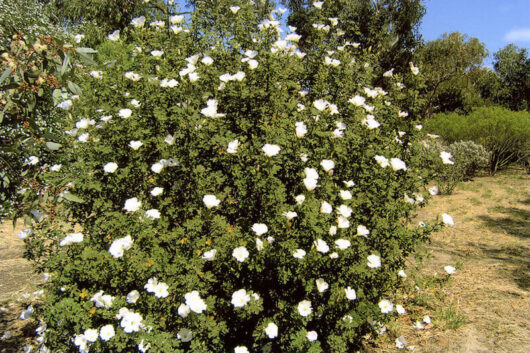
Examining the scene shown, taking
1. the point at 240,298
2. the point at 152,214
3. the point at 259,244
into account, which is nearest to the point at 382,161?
the point at 259,244

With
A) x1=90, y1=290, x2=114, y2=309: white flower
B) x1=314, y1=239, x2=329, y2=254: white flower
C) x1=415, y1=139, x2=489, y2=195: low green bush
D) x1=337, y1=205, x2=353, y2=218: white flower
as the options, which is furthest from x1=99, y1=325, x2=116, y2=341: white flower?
x1=415, y1=139, x2=489, y2=195: low green bush

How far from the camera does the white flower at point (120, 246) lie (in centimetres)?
209

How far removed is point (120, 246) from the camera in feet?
6.93

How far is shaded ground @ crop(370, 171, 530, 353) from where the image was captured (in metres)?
2.86

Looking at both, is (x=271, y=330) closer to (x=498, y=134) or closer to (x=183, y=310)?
(x=183, y=310)

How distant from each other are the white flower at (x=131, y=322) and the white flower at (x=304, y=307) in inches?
36.2

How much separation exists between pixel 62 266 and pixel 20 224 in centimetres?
432

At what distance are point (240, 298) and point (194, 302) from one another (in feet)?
0.83

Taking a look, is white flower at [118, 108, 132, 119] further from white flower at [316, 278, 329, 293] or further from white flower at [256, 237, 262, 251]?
white flower at [316, 278, 329, 293]

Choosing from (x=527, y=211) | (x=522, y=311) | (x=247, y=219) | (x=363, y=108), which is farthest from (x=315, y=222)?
(x=527, y=211)

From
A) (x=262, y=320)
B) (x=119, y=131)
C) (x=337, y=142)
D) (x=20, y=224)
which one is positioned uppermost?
(x=337, y=142)

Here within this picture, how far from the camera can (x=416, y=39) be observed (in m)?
18.0

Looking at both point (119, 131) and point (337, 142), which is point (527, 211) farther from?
point (119, 131)

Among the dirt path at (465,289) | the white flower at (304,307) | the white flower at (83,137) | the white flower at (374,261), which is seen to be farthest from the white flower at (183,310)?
the dirt path at (465,289)
